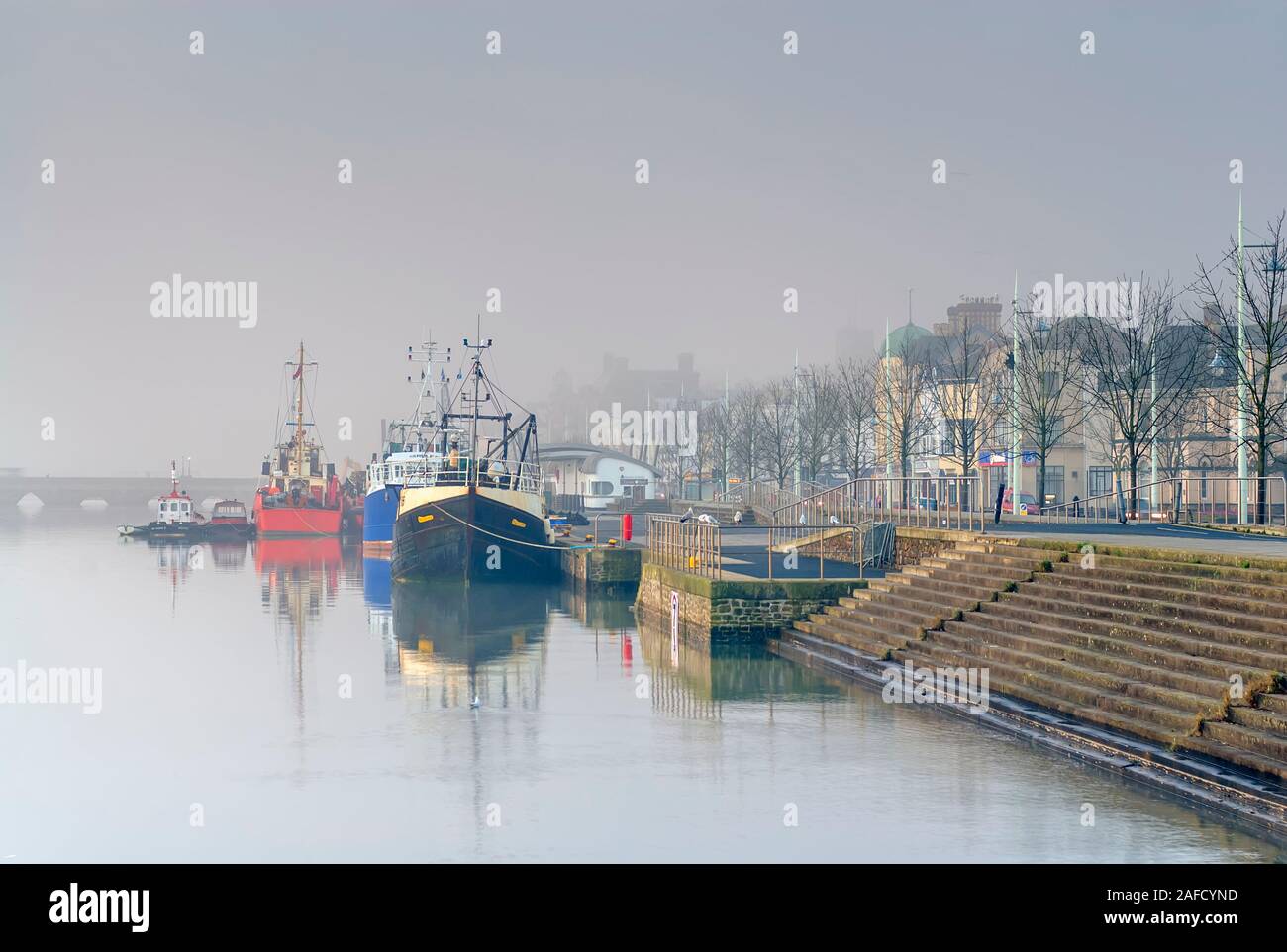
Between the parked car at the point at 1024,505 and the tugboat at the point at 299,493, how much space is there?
52353 mm

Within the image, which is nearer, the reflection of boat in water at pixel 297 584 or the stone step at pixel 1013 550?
the stone step at pixel 1013 550

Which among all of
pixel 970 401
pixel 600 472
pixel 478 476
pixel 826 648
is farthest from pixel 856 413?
pixel 600 472

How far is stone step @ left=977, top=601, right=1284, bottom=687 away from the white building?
310 ft

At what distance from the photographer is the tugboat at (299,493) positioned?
96.0 metres

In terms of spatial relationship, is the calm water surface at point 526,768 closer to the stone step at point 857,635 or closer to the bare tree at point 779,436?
the stone step at point 857,635

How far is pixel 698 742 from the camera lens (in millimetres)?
17844

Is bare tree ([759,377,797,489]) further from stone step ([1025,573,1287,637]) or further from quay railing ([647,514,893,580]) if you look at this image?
stone step ([1025,573,1287,637])

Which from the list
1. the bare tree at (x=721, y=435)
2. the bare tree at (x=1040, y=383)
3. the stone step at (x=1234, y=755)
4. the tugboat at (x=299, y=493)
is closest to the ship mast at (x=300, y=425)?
the tugboat at (x=299, y=493)

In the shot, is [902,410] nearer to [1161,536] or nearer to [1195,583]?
[1161,536]

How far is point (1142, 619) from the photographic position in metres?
17.4

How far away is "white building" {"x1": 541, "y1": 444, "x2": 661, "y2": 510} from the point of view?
119250 mm

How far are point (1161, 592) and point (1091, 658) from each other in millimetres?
1557

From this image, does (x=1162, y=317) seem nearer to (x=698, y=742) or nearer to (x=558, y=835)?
(x=698, y=742)

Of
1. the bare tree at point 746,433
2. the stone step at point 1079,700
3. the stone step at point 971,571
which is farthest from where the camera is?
the bare tree at point 746,433
